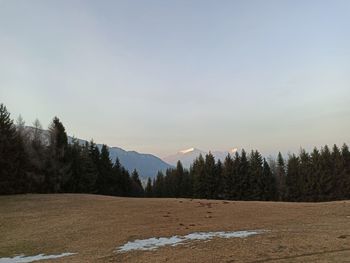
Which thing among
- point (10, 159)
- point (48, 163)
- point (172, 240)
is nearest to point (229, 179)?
point (48, 163)

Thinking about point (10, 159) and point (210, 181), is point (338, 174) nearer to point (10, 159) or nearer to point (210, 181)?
point (210, 181)

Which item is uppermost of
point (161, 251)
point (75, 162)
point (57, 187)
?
point (75, 162)

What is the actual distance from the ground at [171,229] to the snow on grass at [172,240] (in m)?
0.75

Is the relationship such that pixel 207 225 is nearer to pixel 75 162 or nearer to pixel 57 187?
pixel 57 187

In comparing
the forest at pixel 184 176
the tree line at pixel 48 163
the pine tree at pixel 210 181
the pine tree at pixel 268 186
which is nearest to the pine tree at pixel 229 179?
the forest at pixel 184 176

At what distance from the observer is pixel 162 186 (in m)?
119

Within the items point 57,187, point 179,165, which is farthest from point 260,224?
point 179,165

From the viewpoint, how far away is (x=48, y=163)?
64125mm

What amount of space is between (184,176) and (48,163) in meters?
50.4

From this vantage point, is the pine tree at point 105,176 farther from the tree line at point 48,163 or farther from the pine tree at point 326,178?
the pine tree at point 326,178

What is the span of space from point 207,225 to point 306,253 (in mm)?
9935

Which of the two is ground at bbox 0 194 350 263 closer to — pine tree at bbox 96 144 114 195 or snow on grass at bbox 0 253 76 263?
snow on grass at bbox 0 253 76 263

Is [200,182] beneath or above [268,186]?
above

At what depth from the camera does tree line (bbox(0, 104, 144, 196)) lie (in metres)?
53.6
